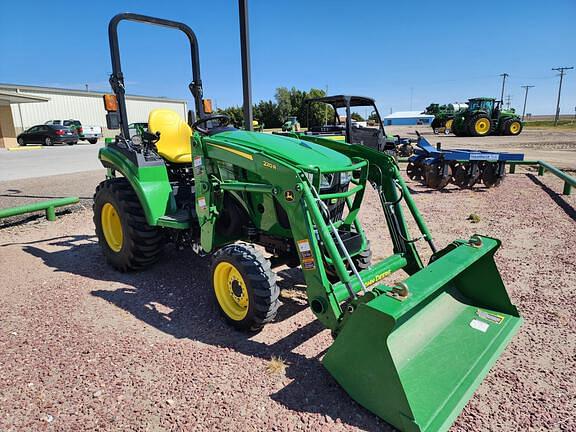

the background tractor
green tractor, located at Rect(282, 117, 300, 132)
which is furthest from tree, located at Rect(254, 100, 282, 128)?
green tractor, located at Rect(282, 117, 300, 132)

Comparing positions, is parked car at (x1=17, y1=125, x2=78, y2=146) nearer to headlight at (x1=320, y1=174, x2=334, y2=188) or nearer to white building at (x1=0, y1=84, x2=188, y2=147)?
white building at (x1=0, y1=84, x2=188, y2=147)

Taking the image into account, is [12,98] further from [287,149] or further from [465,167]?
[287,149]

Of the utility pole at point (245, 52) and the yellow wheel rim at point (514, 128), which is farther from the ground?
the utility pole at point (245, 52)

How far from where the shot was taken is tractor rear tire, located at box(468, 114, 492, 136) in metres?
26.3

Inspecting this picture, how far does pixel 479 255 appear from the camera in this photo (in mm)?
3129

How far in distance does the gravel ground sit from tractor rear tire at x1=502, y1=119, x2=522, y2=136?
25.5 m

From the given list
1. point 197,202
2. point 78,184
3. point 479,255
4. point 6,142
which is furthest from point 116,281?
point 6,142

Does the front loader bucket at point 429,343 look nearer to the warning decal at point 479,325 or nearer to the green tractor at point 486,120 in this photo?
the warning decal at point 479,325

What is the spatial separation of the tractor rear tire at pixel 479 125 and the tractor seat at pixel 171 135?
84.1ft

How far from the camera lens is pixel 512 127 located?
2759 centimetres

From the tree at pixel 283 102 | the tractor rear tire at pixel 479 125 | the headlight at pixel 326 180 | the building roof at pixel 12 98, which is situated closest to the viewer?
the headlight at pixel 326 180

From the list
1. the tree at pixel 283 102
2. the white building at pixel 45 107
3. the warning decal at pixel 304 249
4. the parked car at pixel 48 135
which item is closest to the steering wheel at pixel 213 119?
the warning decal at pixel 304 249

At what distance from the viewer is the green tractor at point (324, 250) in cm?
243

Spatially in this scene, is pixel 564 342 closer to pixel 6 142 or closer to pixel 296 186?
pixel 296 186
